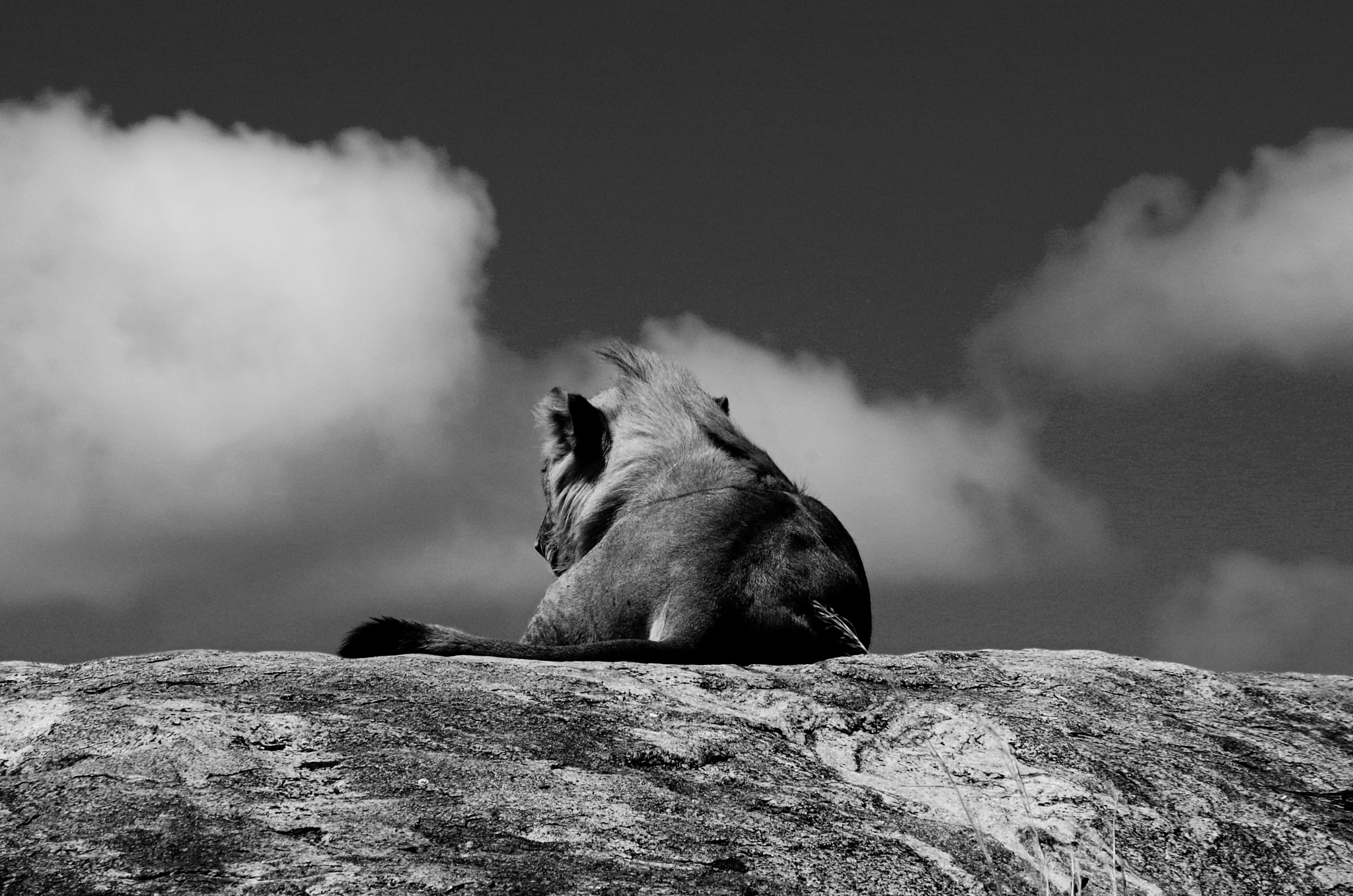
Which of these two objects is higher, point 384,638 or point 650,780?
point 384,638

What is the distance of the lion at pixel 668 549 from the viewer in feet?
19.9

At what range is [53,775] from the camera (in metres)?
2.78

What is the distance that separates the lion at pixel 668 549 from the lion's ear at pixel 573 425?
1 centimetres

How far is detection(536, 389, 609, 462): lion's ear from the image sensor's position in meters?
8.88

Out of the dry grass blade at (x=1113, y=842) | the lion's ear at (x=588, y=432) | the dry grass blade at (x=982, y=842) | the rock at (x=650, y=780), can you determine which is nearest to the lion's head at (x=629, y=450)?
the lion's ear at (x=588, y=432)

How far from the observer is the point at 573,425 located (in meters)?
8.98

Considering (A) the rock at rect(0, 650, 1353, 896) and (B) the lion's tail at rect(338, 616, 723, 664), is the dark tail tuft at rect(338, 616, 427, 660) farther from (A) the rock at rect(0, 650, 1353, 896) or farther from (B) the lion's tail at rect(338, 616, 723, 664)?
(A) the rock at rect(0, 650, 1353, 896)

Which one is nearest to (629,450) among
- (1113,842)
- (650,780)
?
(650,780)

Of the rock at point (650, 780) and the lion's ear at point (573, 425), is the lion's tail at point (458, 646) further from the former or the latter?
the lion's ear at point (573, 425)

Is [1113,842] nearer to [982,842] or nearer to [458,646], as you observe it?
[982,842]

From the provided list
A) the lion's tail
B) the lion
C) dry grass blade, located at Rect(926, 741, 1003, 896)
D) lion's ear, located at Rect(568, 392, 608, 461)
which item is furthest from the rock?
lion's ear, located at Rect(568, 392, 608, 461)

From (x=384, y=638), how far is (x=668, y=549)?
192 cm

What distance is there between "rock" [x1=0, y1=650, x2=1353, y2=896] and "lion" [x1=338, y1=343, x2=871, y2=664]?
52.0 inches

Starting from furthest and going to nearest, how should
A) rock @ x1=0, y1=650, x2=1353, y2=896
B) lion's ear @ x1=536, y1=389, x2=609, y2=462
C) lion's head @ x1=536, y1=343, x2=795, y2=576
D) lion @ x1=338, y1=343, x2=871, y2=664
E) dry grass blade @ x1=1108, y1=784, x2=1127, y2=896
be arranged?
lion's ear @ x1=536, y1=389, x2=609, y2=462 < lion's head @ x1=536, y1=343, x2=795, y2=576 < lion @ x1=338, y1=343, x2=871, y2=664 < dry grass blade @ x1=1108, y1=784, x2=1127, y2=896 < rock @ x1=0, y1=650, x2=1353, y2=896
